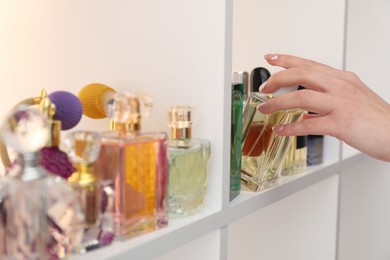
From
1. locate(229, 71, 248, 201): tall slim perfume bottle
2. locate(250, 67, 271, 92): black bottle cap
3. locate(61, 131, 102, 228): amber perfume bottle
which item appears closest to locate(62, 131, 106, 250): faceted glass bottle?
locate(61, 131, 102, 228): amber perfume bottle

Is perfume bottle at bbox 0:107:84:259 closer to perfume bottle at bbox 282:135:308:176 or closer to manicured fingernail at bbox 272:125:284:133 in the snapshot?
manicured fingernail at bbox 272:125:284:133

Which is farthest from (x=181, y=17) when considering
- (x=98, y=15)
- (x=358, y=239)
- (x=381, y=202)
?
(x=381, y=202)

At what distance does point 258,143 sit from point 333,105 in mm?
131

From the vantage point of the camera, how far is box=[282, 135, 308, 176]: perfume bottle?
2.86 ft

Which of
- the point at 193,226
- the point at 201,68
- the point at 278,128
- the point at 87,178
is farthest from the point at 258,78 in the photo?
the point at 87,178

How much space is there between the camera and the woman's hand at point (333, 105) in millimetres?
697

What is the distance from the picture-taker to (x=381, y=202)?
144 centimetres

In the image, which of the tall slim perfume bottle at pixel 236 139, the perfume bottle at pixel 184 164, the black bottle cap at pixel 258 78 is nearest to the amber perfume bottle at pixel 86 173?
the perfume bottle at pixel 184 164

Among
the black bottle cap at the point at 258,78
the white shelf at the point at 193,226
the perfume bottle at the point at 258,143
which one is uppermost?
the black bottle cap at the point at 258,78

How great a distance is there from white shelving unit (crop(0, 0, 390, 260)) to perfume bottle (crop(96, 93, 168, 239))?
0.08ft

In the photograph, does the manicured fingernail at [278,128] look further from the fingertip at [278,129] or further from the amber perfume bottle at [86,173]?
the amber perfume bottle at [86,173]

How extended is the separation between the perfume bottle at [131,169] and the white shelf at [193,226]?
Result: 2 centimetres

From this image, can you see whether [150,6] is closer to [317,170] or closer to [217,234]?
[217,234]

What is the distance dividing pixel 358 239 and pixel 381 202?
0.65 ft
